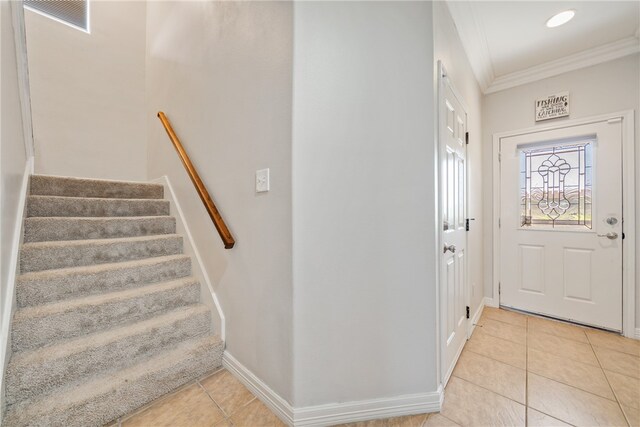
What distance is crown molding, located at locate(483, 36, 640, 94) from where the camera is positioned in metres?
2.26

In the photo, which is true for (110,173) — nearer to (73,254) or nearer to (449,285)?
(73,254)

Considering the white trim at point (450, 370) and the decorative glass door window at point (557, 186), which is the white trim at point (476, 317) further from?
the decorative glass door window at point (557, 186)

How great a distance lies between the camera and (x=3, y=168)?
118cm

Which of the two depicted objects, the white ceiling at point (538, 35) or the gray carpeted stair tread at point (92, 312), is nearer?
the gray carpeted stair tread at point (92, 312)

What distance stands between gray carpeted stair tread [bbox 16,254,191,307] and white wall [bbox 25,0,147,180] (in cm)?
194

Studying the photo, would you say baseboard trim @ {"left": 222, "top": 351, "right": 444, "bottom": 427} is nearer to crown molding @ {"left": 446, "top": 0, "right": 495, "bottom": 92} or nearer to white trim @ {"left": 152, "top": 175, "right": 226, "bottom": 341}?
white trim @ {"left": 152, "top": 175, "right": 226, "bottom": 341}

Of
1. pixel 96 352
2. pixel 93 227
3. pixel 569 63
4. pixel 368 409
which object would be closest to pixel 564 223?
pixel 569 63

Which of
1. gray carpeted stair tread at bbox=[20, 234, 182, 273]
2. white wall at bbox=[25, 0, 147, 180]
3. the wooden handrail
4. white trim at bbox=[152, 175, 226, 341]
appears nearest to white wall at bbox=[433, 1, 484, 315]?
the wooden handrail

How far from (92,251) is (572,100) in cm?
438

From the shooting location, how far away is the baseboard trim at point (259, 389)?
1.31 metres

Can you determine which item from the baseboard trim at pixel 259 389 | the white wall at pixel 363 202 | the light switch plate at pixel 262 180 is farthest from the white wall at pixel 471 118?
the baseboard trim at pixel 259 389

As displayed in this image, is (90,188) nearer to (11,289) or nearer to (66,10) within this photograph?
(11,289)

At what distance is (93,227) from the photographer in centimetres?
195

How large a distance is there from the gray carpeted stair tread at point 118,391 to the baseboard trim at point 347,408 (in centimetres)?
42
